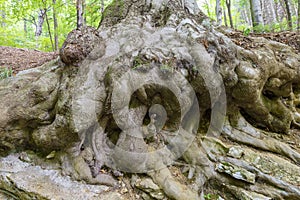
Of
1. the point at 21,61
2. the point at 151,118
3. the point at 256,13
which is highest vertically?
the point at 256,13

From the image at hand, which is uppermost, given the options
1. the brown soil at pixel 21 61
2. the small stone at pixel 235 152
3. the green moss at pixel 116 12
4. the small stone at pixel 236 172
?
the green moss at pixel 116 12

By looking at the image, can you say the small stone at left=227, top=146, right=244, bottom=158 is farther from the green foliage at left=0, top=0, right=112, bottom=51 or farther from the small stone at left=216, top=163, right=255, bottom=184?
the green foliage at left=0, top=0, right=112, bottom=51

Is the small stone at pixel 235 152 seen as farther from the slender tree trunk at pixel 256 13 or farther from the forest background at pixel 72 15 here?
the slender tree trunk at pixel 256 13

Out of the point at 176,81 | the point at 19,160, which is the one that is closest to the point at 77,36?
the point at 176,81

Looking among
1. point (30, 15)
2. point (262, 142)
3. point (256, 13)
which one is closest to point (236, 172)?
point (262, 142)

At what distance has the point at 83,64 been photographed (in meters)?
3.45

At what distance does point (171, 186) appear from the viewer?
119 inches

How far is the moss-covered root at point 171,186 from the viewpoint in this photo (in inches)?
116

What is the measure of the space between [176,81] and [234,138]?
5.32 ft

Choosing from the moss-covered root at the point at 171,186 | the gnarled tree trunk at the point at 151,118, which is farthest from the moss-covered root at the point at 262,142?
the moss-covered root at the point at 171,186

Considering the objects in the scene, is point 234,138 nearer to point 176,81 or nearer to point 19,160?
point 176,81

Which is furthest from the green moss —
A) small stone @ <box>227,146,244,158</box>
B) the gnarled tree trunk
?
small stone @ <box>227,146,244,158</box>

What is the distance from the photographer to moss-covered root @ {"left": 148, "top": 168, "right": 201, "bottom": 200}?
2953 mm

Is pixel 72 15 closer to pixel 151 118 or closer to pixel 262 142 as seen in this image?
pixel 151 118
